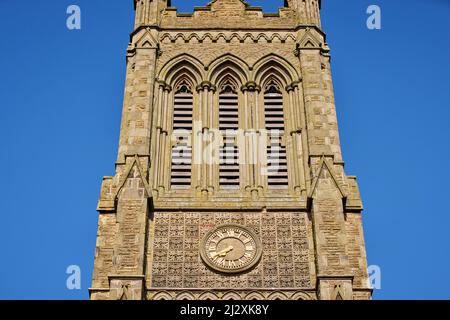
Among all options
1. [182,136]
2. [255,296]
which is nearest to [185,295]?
[255,296]

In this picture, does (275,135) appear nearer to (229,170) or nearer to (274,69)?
(229,170)

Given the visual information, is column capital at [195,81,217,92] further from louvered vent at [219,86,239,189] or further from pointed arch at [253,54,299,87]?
pointed arch at [253,54,299,87]

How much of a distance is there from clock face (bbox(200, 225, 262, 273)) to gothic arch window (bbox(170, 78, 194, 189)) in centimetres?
241

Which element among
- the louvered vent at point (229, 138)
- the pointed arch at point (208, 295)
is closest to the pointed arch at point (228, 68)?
the louvered vent at point (229, 138)

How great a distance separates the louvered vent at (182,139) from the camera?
26.4 metres

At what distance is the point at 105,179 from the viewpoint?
26016 millimetres

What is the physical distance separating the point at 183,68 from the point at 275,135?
4203 millimetres

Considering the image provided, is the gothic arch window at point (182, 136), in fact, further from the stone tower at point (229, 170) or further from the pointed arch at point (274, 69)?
the pointed arch at point (274, 69)

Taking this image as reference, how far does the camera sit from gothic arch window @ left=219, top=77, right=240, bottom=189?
87.0 feet

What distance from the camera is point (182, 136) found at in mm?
27422

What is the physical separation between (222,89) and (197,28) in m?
2.80

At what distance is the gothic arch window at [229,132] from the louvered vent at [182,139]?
100cm
